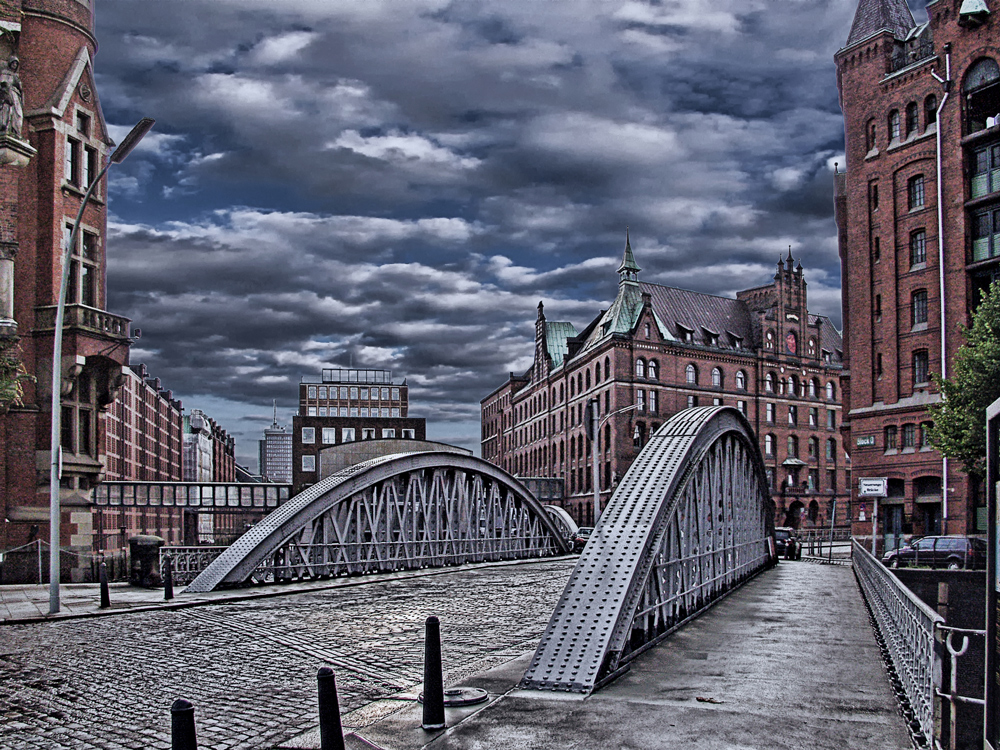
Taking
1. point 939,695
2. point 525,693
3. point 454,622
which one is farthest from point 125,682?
point 939,695

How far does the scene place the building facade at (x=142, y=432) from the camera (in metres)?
82.8

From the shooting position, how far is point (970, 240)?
141 feet

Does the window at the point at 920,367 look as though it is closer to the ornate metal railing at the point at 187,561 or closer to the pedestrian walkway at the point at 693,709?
the ornate metal railing at the point at 187,561

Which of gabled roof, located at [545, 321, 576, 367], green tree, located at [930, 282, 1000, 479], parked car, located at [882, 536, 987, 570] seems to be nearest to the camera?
parked car, located at [882, 536, 987, 570]

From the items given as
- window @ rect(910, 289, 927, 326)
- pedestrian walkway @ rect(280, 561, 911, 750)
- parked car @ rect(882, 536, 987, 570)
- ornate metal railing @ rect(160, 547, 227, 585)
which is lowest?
parked car @ rect(882, 536, 987, 570)

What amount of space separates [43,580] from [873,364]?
40.5 meters

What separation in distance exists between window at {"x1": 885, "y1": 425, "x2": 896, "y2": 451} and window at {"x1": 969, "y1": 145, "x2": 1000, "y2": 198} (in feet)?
39.7

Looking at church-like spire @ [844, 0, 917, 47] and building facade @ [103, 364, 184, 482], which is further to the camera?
building facade @ [103, 364, 184, 482]

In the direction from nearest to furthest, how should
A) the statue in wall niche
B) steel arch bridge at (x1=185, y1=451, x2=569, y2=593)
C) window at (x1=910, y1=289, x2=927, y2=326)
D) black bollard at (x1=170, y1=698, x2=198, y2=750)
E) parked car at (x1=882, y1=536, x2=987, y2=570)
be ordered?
black bollard at (x1=170, y1=698, x2=198, y2=750), steel arch bridge at (x1=185, y1=451, x2=569, y2=593), the statue in wall niche, parked car at (x1=882, y1=536, x2=987, y2=570), window at (x1=910, y1=289, x2=927, y2=326)

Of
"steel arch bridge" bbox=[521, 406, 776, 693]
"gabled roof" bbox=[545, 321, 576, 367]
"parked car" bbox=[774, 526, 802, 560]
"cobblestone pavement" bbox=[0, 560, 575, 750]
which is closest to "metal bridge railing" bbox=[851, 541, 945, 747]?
"steel arch bridge" bbox=[521, 406, 776, 693]

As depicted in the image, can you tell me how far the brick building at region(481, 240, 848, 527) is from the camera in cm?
7262

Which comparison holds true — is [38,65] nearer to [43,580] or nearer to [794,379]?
[43,580]

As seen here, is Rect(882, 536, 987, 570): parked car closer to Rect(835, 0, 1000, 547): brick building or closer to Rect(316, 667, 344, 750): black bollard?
Rect(835, 0, 1000, 547): brick building

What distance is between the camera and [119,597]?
20.2 meters
